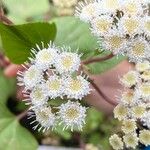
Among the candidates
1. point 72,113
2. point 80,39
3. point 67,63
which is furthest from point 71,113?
point 80,39

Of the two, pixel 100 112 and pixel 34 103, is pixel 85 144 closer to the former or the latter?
pixel 100 112

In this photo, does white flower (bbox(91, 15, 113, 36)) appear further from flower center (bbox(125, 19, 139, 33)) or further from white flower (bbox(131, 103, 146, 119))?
white flower (bbox(131, 103, 146, 119))

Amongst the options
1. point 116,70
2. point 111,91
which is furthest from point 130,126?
point 116,70

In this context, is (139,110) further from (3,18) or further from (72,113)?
(3,18)

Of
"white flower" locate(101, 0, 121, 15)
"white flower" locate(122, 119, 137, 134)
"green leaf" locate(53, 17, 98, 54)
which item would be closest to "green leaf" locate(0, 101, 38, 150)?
"green leaf" locate(53, 17, 98, 54)

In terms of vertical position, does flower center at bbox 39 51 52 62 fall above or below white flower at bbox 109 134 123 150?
above

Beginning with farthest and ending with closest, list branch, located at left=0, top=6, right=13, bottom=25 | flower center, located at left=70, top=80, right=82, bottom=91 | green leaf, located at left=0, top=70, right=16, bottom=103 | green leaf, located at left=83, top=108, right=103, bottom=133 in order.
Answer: green leaf, located at left=83, top=108, right=103, bottom=133 → green leaf, located at left=0, top=70, right=16, bottom=103 → branch, located at left=0, top=6, right=13, bottom=25 → flower center, located at left=70, top=80, right=82, bottom=91
